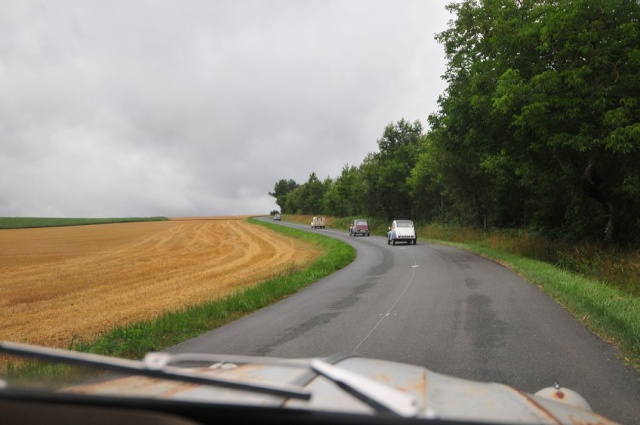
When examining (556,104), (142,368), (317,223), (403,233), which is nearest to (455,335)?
(142,368)

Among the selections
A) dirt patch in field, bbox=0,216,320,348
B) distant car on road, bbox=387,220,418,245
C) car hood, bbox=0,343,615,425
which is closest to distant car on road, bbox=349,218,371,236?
distant car on road, bbox=387,220,418,245

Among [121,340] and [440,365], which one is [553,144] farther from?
[121,340]

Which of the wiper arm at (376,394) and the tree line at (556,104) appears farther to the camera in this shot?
the tree line at (556,104)

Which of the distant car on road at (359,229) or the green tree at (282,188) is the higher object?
the green tree at (282,188)

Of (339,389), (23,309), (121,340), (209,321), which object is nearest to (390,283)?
(209,321)

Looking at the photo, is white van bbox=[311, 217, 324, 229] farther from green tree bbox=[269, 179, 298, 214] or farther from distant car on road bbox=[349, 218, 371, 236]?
green tree bbox=[269, 179, 298, 214]

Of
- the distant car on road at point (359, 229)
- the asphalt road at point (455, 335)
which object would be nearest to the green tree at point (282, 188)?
the distant car on road at point (359, 229)

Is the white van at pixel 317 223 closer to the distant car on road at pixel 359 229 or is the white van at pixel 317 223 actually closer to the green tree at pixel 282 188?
the distant car on road at pixel 359 229

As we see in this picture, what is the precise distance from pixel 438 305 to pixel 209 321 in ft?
15.4

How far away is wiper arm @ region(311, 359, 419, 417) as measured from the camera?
1.46 meters

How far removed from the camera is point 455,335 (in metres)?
7.18

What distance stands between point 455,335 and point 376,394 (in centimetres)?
604

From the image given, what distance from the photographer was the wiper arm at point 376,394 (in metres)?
1.46

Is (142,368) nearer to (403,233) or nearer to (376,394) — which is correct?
(376,394)
